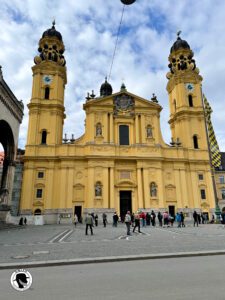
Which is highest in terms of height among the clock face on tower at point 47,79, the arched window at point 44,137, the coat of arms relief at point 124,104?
the clock face on tower at point 47,79

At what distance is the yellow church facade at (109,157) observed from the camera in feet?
111

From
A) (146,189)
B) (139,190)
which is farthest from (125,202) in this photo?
(146,189)

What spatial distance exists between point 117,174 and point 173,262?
29211 millimetres

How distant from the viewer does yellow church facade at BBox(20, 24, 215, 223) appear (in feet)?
111

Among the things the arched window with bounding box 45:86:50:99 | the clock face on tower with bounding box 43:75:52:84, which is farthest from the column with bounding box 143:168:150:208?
the clock face on tower with bounding box 43:75:52:84

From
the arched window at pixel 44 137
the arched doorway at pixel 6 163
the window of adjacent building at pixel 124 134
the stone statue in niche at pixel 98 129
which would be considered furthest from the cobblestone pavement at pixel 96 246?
the window of adjacent building at pixel 124 134

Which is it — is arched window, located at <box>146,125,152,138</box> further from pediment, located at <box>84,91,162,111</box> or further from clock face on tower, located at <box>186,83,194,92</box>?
clock face on tower, located at <box>186,83,194,92</box>

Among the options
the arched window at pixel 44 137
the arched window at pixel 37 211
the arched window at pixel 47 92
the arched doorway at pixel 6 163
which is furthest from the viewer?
the arched window at pixel 47 92

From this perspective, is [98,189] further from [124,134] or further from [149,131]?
[149,131]

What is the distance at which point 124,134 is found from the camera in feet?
126

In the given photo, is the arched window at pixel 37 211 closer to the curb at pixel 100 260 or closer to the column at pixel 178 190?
the column at pixel 178 190

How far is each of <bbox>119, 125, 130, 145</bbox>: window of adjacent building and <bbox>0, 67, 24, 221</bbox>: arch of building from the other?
17.6 m

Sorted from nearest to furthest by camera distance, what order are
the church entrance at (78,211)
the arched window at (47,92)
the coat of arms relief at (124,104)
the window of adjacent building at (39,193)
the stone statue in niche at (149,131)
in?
1. the church entrance at (78,211)
2. the window of adjacent building at (39,193)
3. the stone statue in niche at (149,131)
4. the arched window at (47,92)
5. the coat of arms relief at (124,104)

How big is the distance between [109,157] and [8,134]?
16.1m
